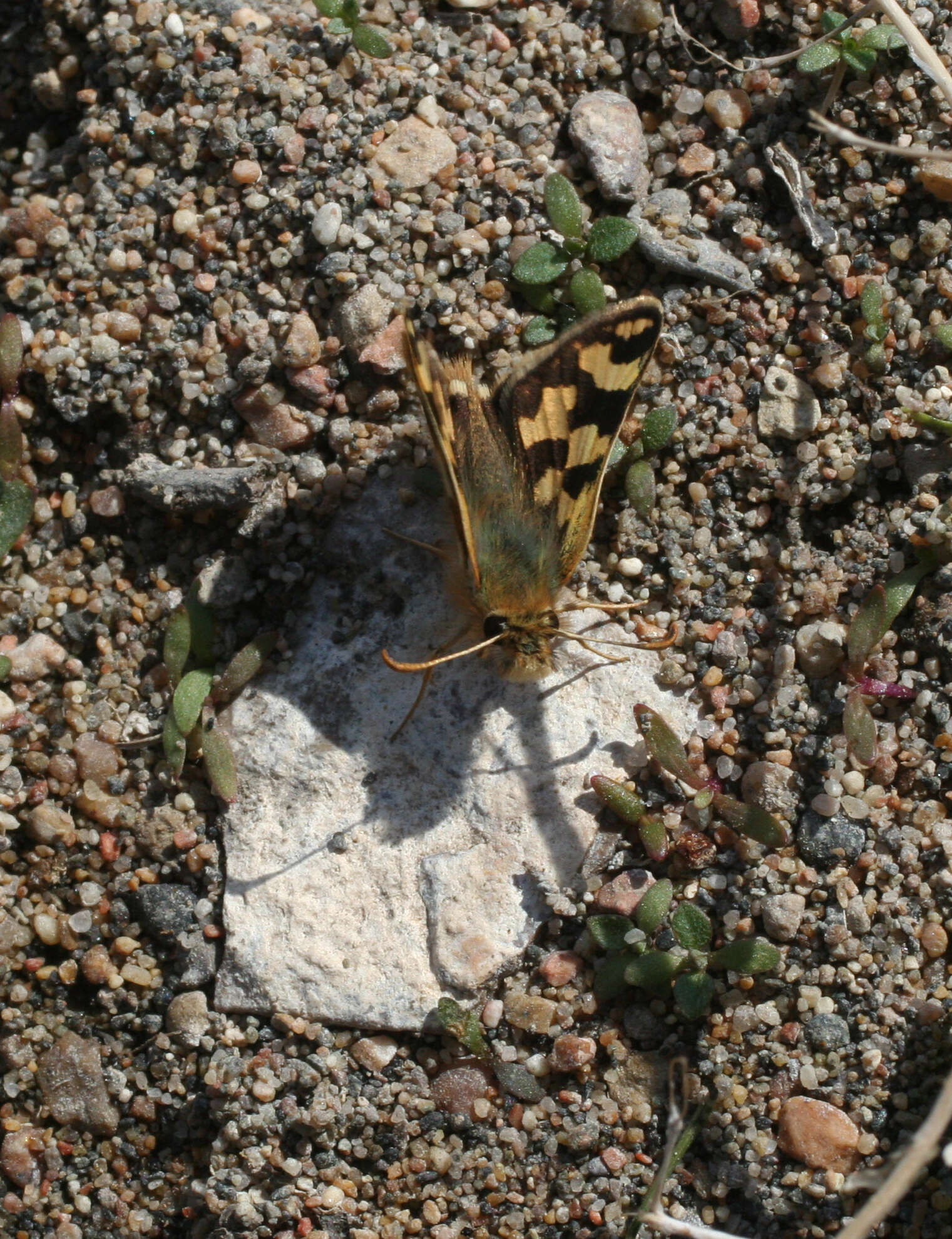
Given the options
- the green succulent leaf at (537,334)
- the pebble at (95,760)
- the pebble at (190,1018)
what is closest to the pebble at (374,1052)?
the pebble at (190,1018)

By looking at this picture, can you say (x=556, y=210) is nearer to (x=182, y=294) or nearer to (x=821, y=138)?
(x=821, y=138)

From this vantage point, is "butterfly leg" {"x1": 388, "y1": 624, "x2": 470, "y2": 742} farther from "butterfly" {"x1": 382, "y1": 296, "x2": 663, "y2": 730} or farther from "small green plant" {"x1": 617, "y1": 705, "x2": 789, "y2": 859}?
"small green plant" {"x1": 617, "y1": 705, "x2": 789, "y2": 859}

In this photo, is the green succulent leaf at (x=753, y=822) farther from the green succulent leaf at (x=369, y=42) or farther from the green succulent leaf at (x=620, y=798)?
the green succulent leaf at (x=369, y=42)

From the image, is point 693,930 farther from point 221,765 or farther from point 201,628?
point 201,628

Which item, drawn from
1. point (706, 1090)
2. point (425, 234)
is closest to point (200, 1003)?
point (706, 1090)

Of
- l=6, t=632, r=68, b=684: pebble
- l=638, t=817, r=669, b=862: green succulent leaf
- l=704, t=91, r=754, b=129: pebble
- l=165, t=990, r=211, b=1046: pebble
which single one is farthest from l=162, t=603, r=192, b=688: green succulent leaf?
l=704, t=91, r=754, b=129: pebble
